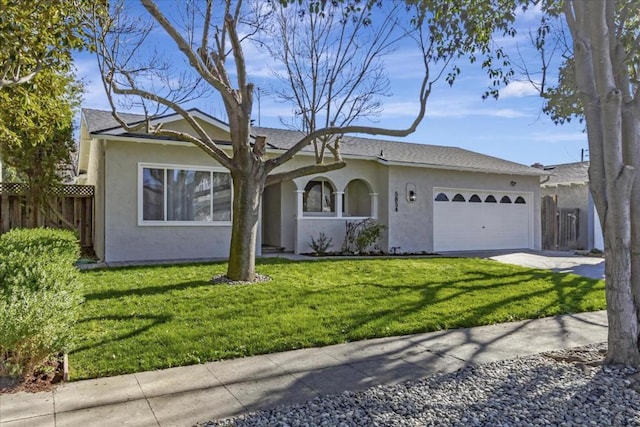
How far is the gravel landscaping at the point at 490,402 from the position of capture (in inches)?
146

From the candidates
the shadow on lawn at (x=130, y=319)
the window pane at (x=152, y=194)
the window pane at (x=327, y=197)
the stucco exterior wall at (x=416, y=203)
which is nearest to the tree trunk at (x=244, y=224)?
the shadow on lawn at (x=130, y=319)

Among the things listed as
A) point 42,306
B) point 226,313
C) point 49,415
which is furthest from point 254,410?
point 226,313

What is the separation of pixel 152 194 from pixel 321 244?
18.3 ft

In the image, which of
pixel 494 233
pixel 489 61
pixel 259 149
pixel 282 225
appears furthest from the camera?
pixel 494 233

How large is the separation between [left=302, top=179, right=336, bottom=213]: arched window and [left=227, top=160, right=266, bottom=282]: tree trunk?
690cm

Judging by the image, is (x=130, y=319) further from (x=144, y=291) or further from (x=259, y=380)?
(x=259, y=380)

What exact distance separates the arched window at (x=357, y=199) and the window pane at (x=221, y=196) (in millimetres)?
4861

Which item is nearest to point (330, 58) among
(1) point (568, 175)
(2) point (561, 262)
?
(2) point (561, 262)

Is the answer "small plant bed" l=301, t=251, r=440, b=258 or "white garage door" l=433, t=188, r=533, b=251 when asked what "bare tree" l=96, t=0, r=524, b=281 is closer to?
"small plant bed" l=301, t=251, r=440, b=258

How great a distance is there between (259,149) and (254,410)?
6.77m

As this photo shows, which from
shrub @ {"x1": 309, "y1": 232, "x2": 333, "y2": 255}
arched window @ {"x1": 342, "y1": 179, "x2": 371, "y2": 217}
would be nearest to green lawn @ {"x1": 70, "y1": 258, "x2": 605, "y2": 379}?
shrub @ {"x1": 309, "y1": 232, "x2": 333, "y2": 255}

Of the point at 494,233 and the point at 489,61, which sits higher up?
the point at 489,61

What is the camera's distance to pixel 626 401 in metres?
4.17

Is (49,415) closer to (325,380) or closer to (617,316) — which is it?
(325,380)
